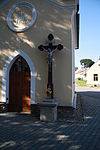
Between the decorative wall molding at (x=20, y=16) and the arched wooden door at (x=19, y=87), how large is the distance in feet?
5.03

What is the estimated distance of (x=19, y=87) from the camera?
9.98 metres

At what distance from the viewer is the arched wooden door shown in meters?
9.94

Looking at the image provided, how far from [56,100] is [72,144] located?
3890 millimetres

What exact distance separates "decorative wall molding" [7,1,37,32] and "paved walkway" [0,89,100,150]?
4457 millimetres

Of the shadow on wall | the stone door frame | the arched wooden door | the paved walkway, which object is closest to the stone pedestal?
the paved walkway

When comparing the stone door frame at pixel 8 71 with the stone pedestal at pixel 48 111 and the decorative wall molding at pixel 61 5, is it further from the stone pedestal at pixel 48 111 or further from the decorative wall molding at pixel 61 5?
the decorative wall molding at pixel 61 5

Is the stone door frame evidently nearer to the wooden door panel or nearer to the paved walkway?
the wooden door panel

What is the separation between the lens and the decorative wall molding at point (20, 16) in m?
9.75

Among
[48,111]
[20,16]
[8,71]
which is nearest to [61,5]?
[20,16]

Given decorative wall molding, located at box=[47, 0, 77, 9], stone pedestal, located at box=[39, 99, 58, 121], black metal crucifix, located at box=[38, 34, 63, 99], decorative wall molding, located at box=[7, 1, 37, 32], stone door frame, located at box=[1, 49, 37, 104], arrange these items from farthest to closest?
decorative wall molding, located at box=[7, 1, 37, 32], stone door frame, located at box=[1, 49, 37, 104], decorative wall molding, located at box=[47, 0, 77, 9], black metal crucifix, located at box=[38, 34, 63, 99], stone pedestal, located at box=[39, 99, 58, 121]

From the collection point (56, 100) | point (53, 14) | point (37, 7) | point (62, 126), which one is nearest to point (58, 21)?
point (53, 14)

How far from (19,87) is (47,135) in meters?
4.24

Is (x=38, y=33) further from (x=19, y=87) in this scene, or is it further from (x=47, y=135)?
(x=47, y=135)

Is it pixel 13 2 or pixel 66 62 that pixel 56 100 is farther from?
pixel 13 2
